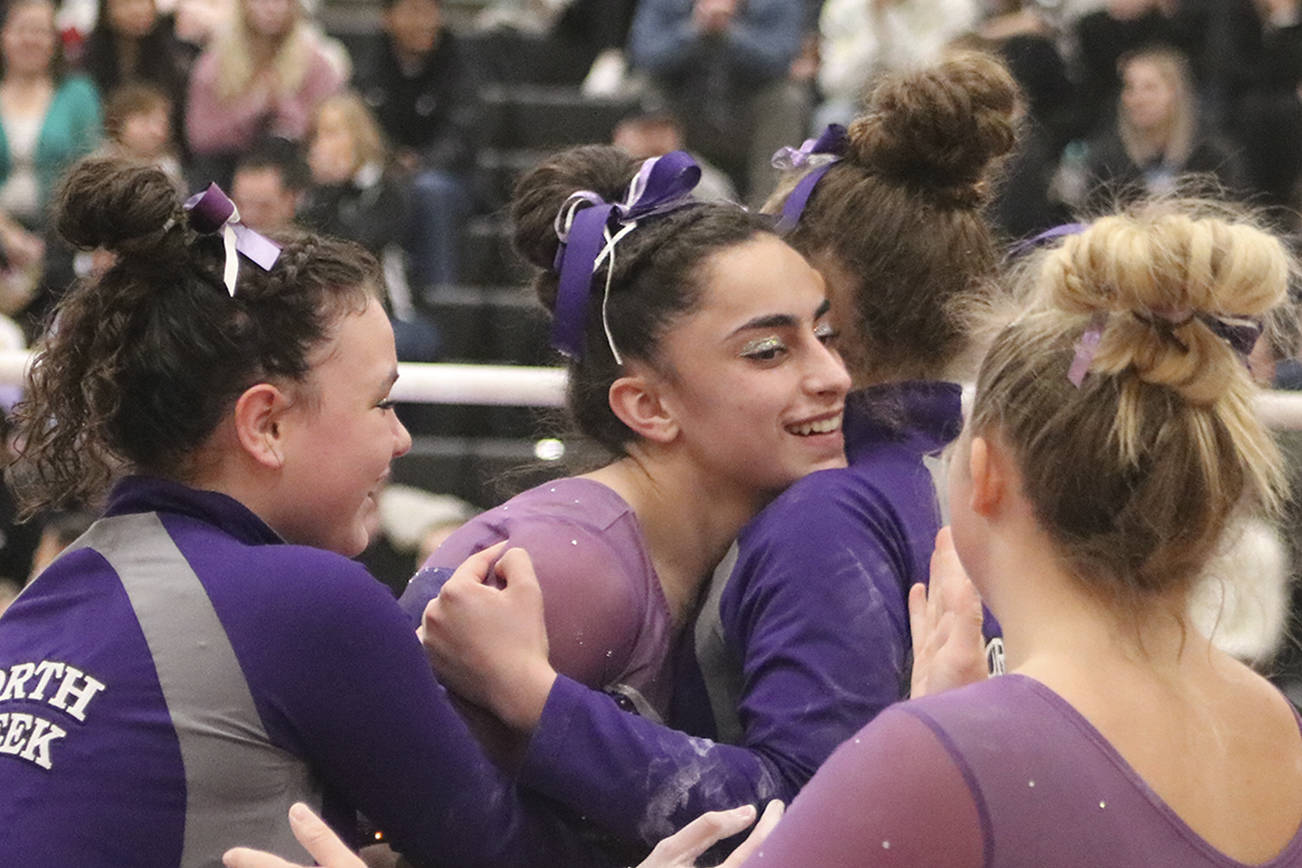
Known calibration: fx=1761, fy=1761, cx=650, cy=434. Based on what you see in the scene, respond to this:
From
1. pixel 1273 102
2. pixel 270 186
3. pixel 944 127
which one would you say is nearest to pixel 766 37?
pixel 1273 102

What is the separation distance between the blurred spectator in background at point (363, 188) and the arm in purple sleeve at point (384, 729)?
4.12m

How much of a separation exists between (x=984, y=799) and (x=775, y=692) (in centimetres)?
51

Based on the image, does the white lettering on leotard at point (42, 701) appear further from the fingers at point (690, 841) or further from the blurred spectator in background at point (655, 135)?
the blurred spectator in background at point (655, 135)

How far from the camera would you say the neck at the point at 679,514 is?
1.86 metres

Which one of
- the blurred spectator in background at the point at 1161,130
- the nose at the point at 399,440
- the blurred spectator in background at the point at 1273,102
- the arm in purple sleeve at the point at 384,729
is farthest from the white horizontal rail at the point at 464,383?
the blurred spectator in background at the point at 1273,102

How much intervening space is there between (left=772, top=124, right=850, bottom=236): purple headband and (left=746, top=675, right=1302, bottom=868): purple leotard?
858 millimetres

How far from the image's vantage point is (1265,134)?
5828 millimetres

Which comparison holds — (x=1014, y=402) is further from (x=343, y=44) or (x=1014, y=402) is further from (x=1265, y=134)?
(x=343, y=44)

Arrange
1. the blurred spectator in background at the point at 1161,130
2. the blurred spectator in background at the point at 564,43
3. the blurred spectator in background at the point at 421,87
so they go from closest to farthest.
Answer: the blurred spectator in background at the point at 1161,130 → the blurred spectator in background at the point at 421,87 → the blurred spectator in background at the point at 564,43

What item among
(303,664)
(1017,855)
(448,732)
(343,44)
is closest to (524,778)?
(448,732)

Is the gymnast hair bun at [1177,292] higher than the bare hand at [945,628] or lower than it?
higher

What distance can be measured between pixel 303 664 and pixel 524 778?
0.24 metres

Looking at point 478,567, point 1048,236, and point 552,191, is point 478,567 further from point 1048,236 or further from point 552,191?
point 1048,236

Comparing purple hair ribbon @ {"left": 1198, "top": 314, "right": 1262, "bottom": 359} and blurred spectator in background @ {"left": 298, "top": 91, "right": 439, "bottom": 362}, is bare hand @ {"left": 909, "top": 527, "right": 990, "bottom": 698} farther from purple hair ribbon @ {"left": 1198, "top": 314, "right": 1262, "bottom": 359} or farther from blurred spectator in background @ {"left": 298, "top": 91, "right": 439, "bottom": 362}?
blurred spectator in background @ {"left": 298, "top": 91, "right": 439, "bottom": 362}
